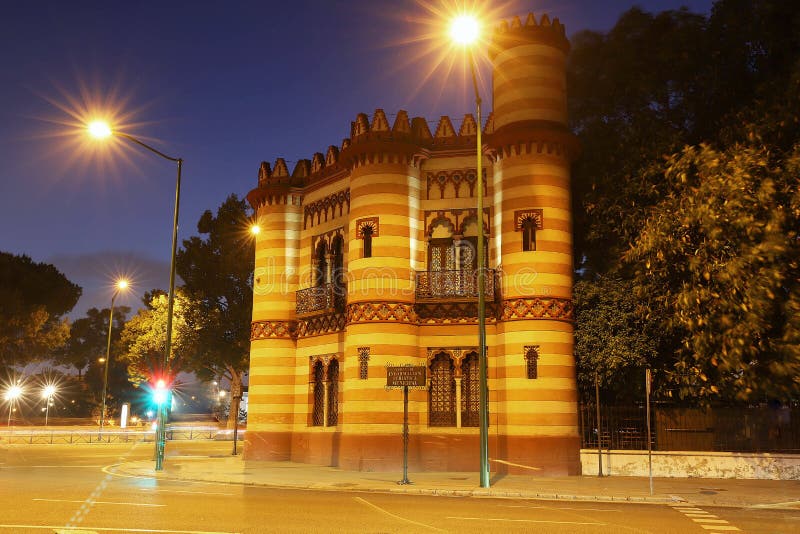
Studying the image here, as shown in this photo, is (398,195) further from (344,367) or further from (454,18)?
(454,18)

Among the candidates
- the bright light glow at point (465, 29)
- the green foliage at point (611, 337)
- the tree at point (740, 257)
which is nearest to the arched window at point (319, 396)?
the green foliage at point (611, 337)

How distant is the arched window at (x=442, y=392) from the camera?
25.1 metres

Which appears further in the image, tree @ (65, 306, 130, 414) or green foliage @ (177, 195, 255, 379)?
tree @ (65, 306, 130, 414)

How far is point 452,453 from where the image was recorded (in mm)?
24516

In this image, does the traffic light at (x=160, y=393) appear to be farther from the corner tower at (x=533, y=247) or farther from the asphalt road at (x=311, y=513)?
the corner tower at (x=533, y=247)

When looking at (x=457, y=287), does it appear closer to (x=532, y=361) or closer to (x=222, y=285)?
(x=532, y=361)

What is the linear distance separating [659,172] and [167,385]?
57.0 ft

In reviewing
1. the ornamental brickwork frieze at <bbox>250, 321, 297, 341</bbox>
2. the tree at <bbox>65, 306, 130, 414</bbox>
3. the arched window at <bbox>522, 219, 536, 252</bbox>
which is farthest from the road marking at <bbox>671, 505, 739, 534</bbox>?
the tree at <bbox>65, 306, 130, 414</bbox>

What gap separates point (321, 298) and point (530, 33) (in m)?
11.9

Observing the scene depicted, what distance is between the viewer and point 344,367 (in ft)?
85.3

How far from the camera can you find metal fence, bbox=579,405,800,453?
896 inches

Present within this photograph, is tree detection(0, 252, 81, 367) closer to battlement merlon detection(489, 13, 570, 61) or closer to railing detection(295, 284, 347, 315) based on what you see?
railing detection(295, 284, 347, 315)

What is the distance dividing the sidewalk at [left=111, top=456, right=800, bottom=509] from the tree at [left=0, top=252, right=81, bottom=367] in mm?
36823

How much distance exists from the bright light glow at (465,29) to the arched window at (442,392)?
11.4m
